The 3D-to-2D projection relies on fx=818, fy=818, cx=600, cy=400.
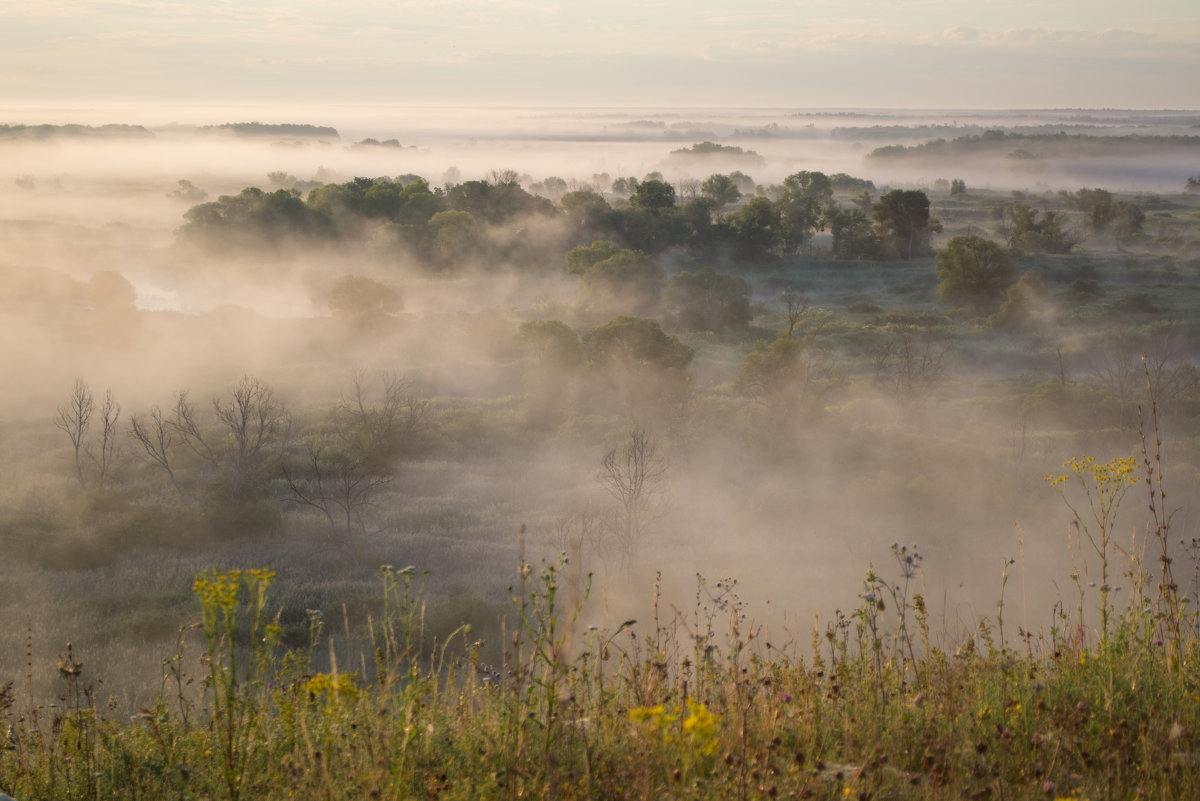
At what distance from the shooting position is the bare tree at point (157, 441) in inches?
870

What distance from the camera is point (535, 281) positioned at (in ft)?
200

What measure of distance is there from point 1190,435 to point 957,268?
2835 cm

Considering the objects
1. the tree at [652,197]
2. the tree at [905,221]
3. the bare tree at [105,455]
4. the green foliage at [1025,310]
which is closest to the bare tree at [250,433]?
the bare tree at [105,455]

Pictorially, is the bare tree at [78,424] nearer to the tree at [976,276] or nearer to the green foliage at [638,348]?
the green foliage at [638,348]

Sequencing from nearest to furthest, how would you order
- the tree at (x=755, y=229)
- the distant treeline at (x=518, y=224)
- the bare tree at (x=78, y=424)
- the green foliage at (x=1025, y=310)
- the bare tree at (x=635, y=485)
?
the bare tree at (x=635, y=485)
the bare tree at (x=78, y=424)
the green foliage at (x=1025, y=310)
the distant treeline at (x=518, y=224)
the tree at (x=755, y=229)

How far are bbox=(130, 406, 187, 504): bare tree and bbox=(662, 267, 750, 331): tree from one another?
27.5 meters

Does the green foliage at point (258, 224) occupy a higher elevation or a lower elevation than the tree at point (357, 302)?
higher

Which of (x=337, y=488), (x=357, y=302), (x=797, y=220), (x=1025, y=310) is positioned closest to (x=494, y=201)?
(x=797, y=220)

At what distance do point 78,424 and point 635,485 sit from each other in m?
17.2

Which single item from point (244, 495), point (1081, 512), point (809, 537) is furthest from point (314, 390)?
point (1081, 512)

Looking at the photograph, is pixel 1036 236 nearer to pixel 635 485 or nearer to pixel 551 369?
pixel 551 369

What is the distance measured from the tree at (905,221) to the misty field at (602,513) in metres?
0.33

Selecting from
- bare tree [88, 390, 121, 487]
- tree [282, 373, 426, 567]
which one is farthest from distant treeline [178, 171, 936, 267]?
bare tree [88, 390, 121, 487]

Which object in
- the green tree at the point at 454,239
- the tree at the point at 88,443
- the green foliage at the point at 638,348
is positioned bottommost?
the tree at the point at 88,443
